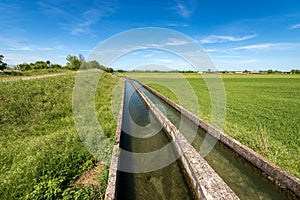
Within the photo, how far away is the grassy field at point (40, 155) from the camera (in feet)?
12.0

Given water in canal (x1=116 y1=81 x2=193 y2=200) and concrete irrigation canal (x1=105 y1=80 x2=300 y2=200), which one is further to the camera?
water in canal (x1=116 y1=81 x2=193 y2=200)

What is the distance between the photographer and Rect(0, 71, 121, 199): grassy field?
12.0 feet

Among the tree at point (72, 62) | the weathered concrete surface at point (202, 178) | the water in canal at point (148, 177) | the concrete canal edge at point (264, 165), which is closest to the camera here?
the weathered concrete surface at point (202, 178)

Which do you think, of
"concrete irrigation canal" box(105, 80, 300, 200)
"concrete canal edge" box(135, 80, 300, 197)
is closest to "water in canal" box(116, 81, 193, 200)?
"concrete irrigation canal" box(105, 80, 300, 200)

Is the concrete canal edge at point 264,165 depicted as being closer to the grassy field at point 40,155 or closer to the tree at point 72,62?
the grassy field at point 40,155

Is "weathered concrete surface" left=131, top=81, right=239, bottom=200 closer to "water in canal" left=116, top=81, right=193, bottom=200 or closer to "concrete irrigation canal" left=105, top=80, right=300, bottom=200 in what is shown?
"concrete irrigation canal" left=105, top=80, right=300, bottom=200

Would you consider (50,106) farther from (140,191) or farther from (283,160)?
(283,160)

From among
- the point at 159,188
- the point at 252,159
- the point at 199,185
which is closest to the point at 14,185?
the point at 159,188

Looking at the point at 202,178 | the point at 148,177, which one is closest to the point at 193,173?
the point at 202,178

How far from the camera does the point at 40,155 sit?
4770 millimetres

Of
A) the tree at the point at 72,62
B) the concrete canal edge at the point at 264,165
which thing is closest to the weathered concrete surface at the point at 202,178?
the concrete canal edge at the point at 264,165

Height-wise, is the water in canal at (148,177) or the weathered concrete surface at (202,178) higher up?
the weathered concrete surface at (202,178)

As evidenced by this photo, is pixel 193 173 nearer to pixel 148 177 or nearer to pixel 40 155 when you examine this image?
pixel 148 177

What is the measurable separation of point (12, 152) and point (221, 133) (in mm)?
8227
